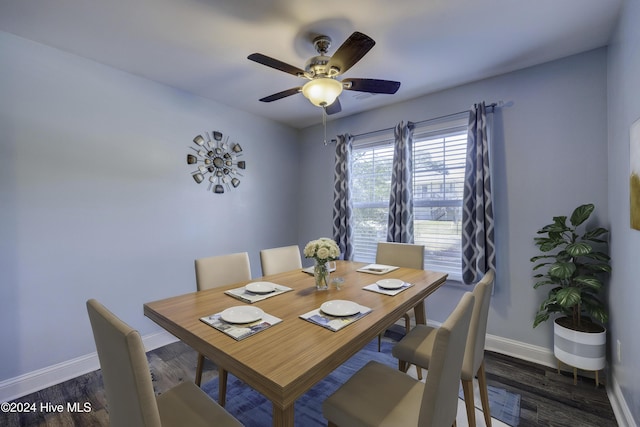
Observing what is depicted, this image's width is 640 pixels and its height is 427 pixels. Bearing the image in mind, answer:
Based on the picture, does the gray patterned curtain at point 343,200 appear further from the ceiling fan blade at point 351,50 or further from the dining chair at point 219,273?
the ceiling fan blade at point 351,50

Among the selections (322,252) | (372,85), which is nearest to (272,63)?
(372,85)

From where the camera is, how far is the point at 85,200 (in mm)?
2266

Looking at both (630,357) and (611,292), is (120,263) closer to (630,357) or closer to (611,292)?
(630,357)

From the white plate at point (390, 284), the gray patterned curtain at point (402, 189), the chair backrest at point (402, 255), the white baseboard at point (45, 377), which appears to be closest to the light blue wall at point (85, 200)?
the white baseboard at point (45, 377)

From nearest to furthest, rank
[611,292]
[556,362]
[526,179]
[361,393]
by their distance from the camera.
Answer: [361,393] < [611,292] < [556,362] < [526,179]

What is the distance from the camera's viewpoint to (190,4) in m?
1.65

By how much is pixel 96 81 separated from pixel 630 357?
4.12m

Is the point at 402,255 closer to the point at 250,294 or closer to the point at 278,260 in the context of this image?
the point at 278,260

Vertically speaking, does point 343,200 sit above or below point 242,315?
above

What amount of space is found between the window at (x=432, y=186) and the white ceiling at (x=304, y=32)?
575 millimetres

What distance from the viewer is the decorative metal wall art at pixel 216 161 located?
2.97 meters

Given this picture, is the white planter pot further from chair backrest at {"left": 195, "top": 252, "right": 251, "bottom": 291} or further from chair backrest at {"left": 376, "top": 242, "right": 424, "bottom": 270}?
chair backrest at {"left": 195, "top": 252, "right": 251, "bottom": 291}

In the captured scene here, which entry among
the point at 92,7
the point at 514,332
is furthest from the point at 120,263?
the point at 514,332

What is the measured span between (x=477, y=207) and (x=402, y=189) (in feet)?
2.45
